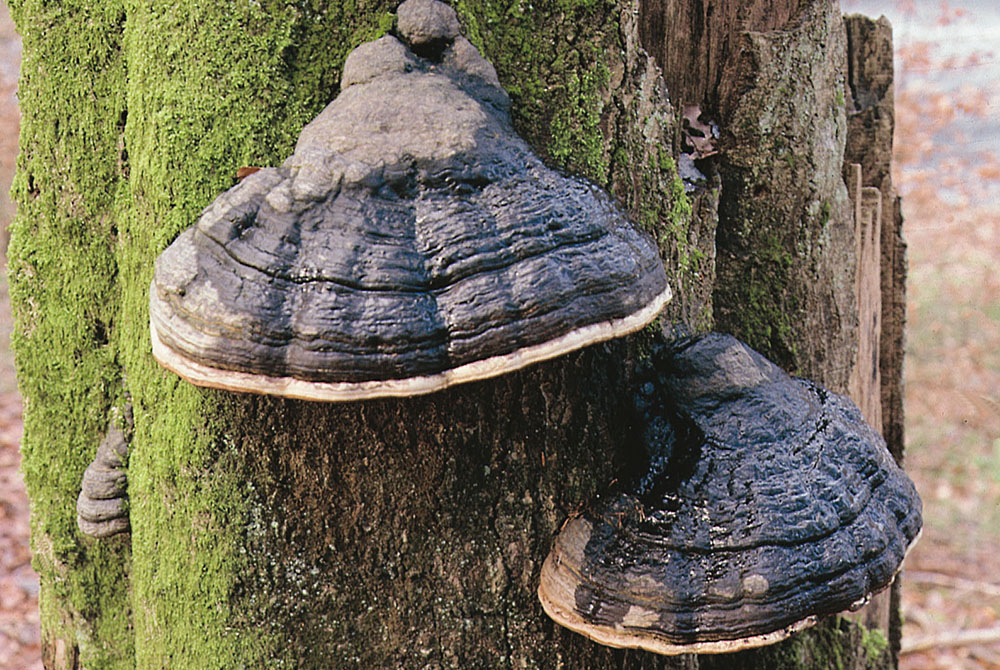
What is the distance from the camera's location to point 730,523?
6.29ft

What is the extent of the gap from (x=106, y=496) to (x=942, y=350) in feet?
Answer: 39.2

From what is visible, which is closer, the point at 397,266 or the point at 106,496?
the point at 397,266

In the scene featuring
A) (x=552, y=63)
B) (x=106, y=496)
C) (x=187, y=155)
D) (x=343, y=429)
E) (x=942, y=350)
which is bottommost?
(x=942, y=350)

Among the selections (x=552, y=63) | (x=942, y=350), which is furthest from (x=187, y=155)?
(x=942, y=350)

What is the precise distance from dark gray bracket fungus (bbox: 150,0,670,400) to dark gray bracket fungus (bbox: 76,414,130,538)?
1.24 metres

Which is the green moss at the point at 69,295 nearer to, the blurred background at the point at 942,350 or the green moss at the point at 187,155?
the green moss at the point at 187,155

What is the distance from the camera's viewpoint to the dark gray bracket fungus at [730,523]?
73.8 inches

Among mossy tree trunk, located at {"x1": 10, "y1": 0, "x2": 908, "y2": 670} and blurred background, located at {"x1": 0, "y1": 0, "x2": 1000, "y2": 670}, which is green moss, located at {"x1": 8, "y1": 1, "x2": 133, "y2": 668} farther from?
blurred background, located at {"x1": 0, "y1": 0, "x2": 1000, "y2": 670}

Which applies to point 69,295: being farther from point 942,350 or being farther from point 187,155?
point 942,350

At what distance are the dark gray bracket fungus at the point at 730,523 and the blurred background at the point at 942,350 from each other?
550 cm

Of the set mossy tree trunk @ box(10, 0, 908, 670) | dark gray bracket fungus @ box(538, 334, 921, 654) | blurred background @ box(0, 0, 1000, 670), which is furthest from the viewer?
blurred background @ box(0, 0, 1000, 670)

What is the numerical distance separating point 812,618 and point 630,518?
1.60ft

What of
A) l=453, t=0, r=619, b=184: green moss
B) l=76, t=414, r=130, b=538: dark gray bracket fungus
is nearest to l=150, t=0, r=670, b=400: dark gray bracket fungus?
l=453, t=0, r=619, b=184: green moss

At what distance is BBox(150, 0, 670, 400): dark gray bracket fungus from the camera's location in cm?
156
